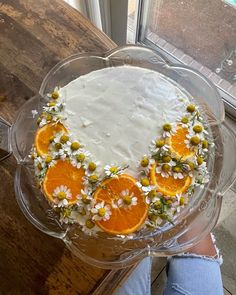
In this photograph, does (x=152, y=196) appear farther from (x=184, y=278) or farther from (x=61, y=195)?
(x=184, y=278)

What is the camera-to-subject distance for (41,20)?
750mm

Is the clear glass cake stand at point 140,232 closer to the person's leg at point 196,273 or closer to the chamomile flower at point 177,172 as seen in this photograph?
the chamomile flower at point 177,172

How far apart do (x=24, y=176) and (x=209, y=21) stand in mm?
830

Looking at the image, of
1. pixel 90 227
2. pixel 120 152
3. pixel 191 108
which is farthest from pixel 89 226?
pixel 191 108

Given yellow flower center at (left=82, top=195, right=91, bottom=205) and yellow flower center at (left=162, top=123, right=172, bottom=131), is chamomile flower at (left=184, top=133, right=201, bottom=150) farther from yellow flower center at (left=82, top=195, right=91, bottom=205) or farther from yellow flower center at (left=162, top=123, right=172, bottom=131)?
yellow flower center at (left=82, top=195, right=91, bottom=205)

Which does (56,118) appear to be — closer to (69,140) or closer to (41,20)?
(69,140)

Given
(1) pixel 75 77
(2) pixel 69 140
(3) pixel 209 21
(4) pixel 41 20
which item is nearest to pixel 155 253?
(2) pixel 69 140

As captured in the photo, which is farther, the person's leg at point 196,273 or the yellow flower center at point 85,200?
the person's leg at point 196,273

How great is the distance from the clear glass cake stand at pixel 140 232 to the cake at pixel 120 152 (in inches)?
1.7

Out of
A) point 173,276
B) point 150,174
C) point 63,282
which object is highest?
point 150,174

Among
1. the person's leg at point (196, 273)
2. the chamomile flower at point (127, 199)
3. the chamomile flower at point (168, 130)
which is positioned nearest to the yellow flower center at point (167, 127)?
the chamomile flower at point (168, 130)

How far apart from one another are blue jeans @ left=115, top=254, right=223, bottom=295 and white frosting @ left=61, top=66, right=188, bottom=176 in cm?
32

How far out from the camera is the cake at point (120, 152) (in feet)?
1.76

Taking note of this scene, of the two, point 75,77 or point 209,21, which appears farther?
point 209,21
